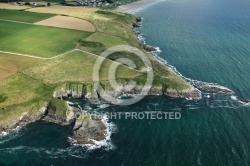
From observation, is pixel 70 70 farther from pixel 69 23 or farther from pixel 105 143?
pixel 69 23

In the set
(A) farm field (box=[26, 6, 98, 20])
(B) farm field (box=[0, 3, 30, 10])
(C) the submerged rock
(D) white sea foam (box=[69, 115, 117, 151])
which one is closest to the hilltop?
(C) the submerged rock

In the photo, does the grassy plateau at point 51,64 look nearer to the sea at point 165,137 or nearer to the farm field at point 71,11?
the sea at point 165,137

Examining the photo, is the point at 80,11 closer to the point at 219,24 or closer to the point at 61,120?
the point at 219,24

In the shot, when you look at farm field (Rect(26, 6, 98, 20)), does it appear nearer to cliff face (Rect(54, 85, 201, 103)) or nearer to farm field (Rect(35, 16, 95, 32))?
farm field (Rect(35, 16, 95, 32))

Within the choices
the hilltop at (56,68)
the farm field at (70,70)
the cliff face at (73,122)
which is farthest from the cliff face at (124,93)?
the cliff face at (73,122)

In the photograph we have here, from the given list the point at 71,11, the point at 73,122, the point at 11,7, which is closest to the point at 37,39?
the point at 73,122
